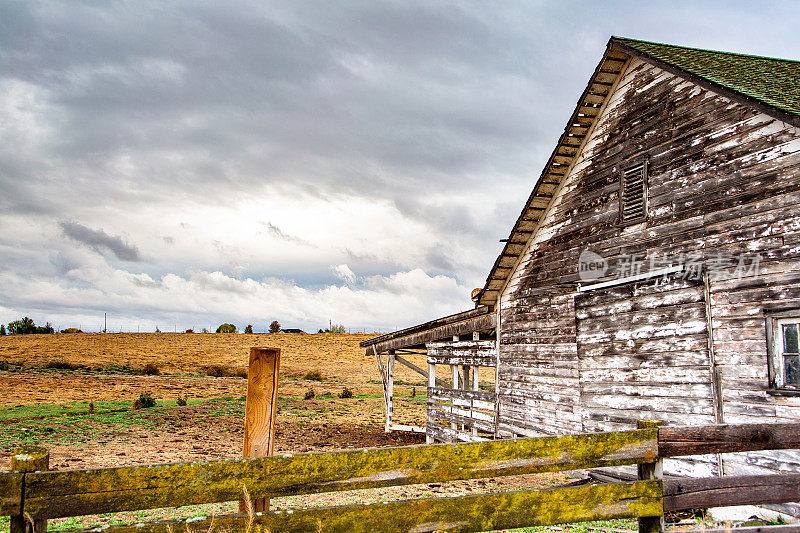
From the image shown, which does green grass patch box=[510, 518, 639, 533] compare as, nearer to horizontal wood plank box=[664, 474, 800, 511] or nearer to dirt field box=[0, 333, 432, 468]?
horizontal wood plank box=[664, 474, 800, 511]

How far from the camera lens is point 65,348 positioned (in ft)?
181

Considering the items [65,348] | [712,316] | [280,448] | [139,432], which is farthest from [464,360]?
[65,348]

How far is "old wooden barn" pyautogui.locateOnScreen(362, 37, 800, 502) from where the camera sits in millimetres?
7766

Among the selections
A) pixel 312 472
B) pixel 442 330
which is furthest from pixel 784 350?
pixel 442 330

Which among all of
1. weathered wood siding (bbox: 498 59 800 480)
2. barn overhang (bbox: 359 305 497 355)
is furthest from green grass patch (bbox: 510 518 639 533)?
barn overhang (bbox: 359 305 497 355)

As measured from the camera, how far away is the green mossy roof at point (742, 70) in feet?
27.7

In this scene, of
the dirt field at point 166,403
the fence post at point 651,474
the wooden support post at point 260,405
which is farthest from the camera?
the dirt field at point 166,403

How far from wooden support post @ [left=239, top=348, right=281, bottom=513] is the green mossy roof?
287 inches

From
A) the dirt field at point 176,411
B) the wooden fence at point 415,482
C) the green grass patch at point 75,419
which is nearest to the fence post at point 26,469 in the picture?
the wooden fence at point 415,482

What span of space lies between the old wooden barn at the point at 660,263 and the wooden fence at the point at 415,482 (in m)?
3.95

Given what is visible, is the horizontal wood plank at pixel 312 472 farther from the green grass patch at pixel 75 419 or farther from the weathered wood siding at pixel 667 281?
the green grass patch at pixel 75 419

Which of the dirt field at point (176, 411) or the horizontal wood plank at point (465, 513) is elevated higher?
the horizontal wood plank at point (465, 513)

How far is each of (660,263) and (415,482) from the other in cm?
713

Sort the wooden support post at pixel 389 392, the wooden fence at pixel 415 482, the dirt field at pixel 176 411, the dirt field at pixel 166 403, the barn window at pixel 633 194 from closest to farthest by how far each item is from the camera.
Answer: the wooden fence at pixel 415 482
the barn window at pixel 633 194
the dirt field at pixel 176 411
the dirt field at pixel 166 403
the wooden support post at pixel 389 392
